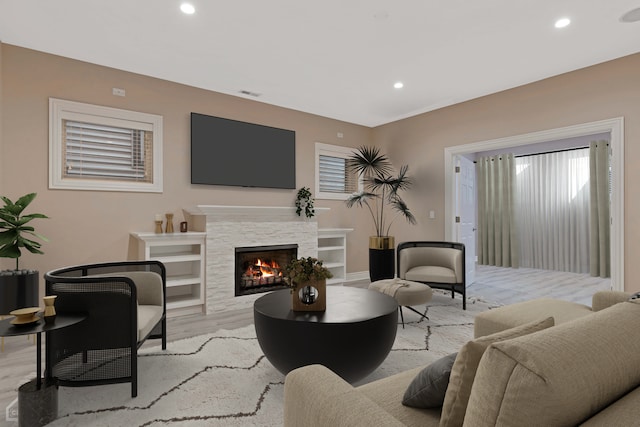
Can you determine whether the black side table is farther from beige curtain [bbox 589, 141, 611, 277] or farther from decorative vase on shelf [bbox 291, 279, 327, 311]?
beige curtain [bbox 589, 141, 611, 277]

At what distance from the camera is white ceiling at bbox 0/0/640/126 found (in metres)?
2.80

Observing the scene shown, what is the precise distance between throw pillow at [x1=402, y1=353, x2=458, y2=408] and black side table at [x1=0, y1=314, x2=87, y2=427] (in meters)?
1.78

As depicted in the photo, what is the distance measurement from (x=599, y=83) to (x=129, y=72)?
5198 mm

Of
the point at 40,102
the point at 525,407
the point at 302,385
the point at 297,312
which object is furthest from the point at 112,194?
the point at 525,407

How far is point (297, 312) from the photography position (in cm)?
228

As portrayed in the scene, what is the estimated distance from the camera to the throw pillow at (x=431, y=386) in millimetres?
1101

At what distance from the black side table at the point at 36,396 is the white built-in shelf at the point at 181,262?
1873mm

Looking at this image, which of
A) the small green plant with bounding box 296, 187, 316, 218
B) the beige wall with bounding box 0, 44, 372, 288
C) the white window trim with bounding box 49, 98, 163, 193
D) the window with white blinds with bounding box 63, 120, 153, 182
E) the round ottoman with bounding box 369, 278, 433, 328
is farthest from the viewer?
the small green plant with bounding box 296, 187, 316, 218

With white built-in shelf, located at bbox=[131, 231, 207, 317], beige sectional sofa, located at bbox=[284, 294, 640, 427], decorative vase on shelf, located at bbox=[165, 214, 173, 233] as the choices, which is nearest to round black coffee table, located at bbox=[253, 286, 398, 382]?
beige sectional sofa, located at bbox=[284, 294, 640, 427]

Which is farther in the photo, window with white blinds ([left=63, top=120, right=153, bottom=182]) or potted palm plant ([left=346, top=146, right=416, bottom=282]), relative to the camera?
potted palm plant ([left=346, top=146, right=416, bottom=282])

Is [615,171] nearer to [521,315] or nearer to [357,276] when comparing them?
[521,315]

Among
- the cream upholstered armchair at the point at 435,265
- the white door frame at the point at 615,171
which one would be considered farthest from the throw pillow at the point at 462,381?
the white door frame at the point at 615,171

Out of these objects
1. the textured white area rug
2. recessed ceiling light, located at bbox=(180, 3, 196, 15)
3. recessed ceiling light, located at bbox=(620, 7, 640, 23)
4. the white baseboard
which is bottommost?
the textured white area rug

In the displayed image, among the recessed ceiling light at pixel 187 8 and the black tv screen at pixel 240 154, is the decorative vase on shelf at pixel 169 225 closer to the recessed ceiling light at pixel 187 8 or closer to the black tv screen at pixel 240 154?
the black tv screen at pixel 240 154
